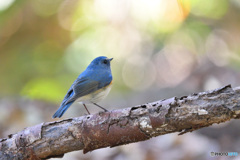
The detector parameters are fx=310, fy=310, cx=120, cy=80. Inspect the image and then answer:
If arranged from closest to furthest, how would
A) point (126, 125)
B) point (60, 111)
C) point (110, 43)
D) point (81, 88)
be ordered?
1. point (126, 125)
2. point (60, 111)
3. point (81, 88)
4. point (110, 43)

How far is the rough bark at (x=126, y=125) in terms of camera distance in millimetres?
2607

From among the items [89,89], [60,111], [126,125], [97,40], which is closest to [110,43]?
[97,40]

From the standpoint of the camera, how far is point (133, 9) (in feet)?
23.4

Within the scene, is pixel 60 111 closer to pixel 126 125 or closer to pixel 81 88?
pixel 81 88

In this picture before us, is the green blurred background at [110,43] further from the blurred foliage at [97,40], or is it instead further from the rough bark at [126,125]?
the rough bark at [126,125]

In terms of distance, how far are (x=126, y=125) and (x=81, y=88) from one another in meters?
1.35

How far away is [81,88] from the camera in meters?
4.07

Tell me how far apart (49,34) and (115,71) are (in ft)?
6.46

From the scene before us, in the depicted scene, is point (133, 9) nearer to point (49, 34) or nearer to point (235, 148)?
point (49, 34)

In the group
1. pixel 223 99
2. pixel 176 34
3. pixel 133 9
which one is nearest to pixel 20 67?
pixel 133 9

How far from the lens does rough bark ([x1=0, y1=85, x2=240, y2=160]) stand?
2.61 m

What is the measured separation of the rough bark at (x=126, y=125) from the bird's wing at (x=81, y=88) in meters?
0.85

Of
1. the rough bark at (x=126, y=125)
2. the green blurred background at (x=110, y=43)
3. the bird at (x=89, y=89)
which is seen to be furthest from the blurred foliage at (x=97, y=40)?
the rough bark at (x=126, y=125)

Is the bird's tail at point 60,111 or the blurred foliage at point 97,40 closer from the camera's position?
the bird's tail at point 60,111
